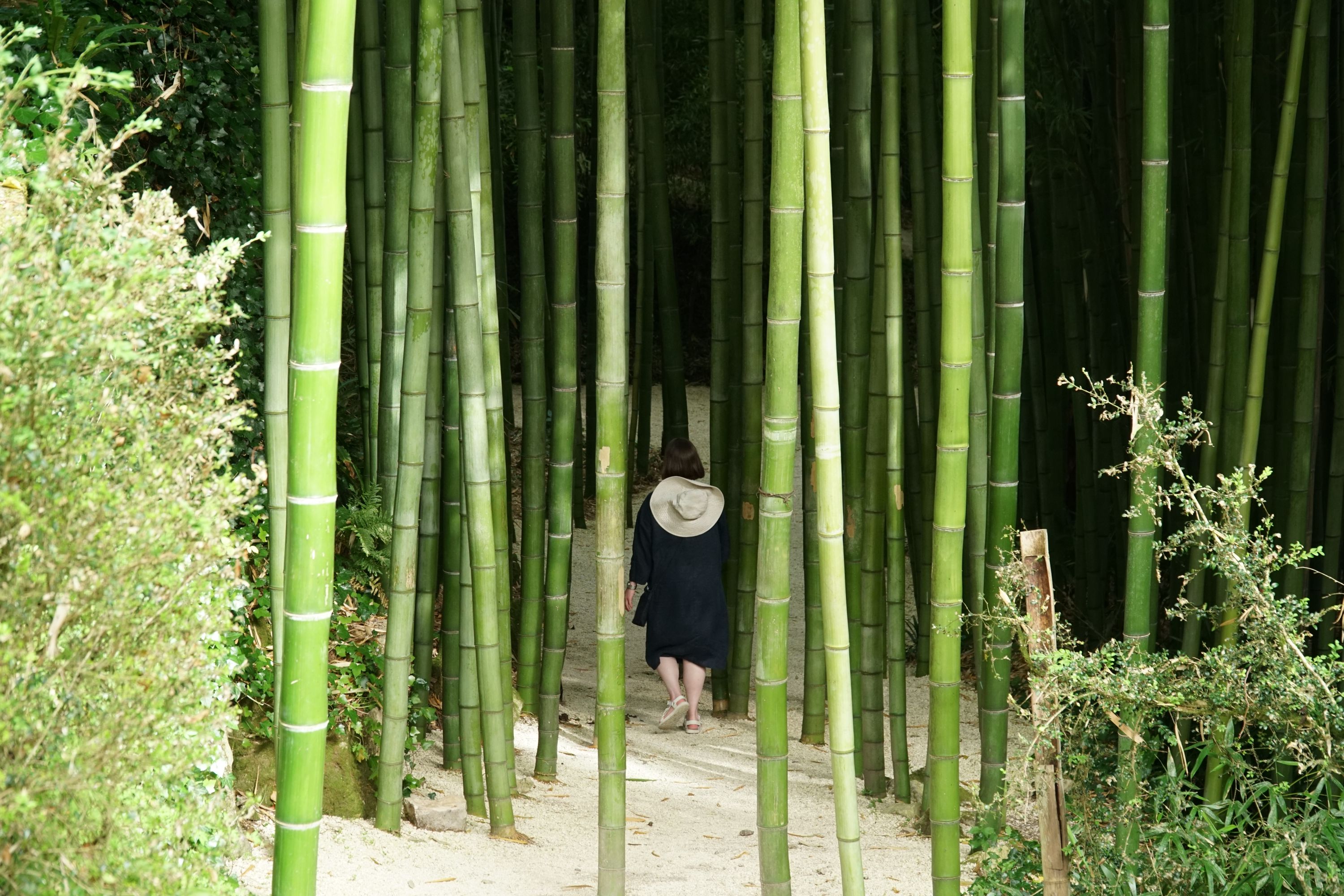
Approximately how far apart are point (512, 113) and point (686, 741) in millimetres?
4279

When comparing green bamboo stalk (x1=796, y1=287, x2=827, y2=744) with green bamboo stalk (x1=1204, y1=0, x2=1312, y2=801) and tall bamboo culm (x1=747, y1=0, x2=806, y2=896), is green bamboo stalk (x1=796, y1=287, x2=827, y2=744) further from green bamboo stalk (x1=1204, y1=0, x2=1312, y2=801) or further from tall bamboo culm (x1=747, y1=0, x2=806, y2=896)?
tall bamboo culm (x1=747, y1=0, x2=806, y2=896)

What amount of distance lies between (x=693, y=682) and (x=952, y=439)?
2121 mm

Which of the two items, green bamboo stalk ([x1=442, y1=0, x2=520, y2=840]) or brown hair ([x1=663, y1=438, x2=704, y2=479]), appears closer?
green bamboo stalk ([x1=442, y1=0, x2=520, y2=840])

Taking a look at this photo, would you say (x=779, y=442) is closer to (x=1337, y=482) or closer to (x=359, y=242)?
(x=359, y=242)

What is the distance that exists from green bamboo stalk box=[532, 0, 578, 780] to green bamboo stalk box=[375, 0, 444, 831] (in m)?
0.28

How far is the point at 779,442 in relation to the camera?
188cm

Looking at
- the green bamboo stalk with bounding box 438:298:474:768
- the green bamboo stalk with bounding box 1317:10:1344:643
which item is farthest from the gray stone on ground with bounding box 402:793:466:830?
the green bamboo stalk with bounding box 1317:10:1344:643

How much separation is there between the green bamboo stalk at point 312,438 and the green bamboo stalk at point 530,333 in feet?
4.15

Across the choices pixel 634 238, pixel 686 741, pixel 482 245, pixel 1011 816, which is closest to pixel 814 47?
pixel 482 245

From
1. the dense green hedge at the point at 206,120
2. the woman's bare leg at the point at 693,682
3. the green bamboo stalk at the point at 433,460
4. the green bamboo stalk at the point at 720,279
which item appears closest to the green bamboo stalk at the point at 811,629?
the green bamboo stalk at the point at 720,279

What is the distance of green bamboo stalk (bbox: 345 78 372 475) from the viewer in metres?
2.74

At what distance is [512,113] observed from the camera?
22.6 ft

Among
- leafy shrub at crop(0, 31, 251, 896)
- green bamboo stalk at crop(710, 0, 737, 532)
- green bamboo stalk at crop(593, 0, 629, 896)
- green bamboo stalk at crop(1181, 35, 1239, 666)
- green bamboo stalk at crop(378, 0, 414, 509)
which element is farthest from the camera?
green bamboo stalk at crop(710, 0, 737, 532)

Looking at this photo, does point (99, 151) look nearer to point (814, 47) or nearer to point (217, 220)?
point (814, 47)
